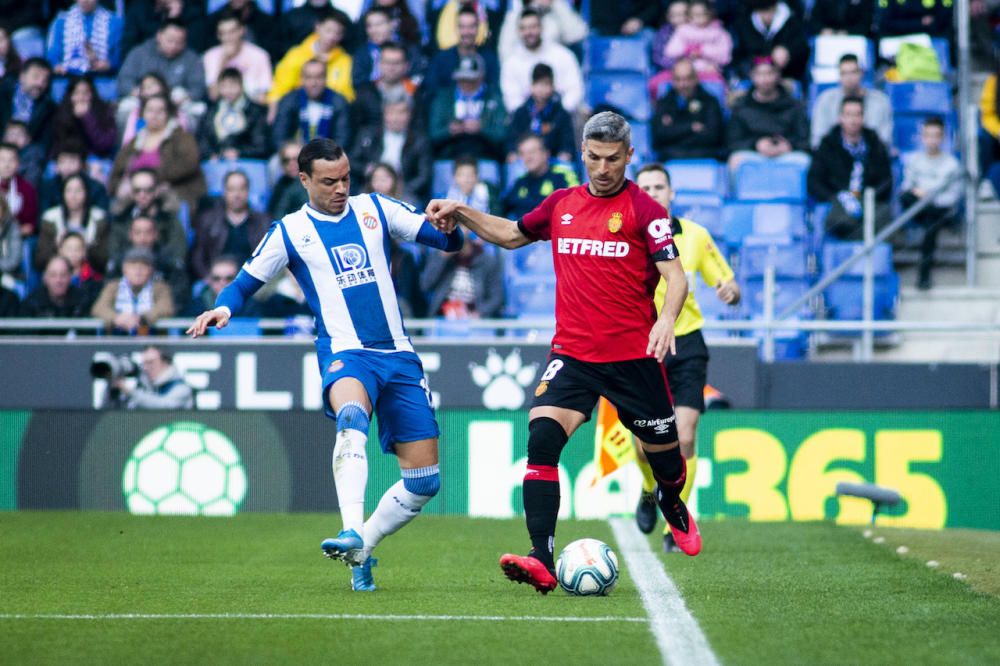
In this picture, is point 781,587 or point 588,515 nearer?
point 781,587

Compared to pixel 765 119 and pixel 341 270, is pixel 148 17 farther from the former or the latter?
pixel 341 270

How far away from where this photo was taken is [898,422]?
13.4 m

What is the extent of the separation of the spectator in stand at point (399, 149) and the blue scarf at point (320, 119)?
17.7 inches

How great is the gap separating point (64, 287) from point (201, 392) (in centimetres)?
217

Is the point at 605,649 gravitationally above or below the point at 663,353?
below

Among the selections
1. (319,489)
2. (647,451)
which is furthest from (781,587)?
(319,489)

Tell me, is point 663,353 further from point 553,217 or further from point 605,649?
point 605,649

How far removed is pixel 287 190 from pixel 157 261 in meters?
1.57

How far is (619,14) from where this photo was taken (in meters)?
18.7

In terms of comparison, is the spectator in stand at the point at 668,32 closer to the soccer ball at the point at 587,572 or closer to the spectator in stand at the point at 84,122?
the spectator in stand at the point at 84,122

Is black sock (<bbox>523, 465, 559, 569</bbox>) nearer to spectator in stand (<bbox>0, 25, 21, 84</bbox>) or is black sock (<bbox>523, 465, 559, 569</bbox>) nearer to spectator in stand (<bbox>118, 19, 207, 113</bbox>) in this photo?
spectator in stand (<bbox>118, 19, 207, 113</bbox>)

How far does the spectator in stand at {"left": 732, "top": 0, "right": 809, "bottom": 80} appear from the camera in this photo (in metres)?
17.8

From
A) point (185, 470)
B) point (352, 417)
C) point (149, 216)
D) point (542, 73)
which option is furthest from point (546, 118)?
point (352, 417)

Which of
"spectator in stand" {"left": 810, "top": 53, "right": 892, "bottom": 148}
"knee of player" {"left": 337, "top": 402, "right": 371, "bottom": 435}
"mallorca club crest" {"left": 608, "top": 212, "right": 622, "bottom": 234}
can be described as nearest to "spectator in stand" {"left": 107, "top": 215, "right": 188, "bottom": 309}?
"spectator in stand" {"left": 810, "top": 53, "right": 892, "bottom": 148}
